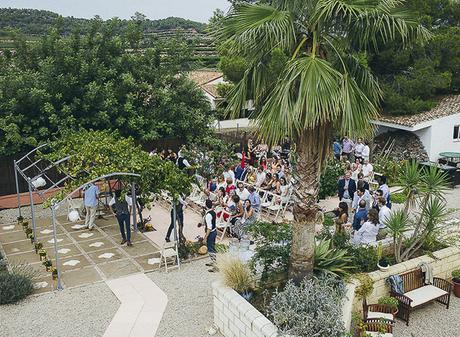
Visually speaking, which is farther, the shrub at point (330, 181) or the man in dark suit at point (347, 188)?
the shrub at point (330, 181)

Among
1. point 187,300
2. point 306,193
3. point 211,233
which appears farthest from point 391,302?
point 211,233

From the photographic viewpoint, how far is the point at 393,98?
2425 cm

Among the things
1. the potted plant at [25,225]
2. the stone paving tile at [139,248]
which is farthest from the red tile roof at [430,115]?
the potted plant at [25,225]

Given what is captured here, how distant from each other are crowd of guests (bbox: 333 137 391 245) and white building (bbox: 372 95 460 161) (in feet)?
13.4

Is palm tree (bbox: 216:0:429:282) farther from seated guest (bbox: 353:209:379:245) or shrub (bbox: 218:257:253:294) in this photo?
seated guest (bbox: 353:209:379:245)

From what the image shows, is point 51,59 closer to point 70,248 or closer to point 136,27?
point 136,27

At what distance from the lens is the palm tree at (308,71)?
723 cm

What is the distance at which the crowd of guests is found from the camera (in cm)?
1149

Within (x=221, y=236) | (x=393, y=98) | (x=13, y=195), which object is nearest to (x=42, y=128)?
(x=13, y=195)

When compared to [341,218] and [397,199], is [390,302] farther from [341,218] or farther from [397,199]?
[397,199]

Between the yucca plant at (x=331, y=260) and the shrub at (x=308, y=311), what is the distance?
0.98m

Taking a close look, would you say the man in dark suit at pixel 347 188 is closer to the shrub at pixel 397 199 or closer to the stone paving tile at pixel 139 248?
the shrub at pixel 397 199

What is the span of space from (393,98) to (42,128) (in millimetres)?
16296

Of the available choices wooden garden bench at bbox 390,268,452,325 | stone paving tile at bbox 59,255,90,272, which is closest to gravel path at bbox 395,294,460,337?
wooden garden bench at bbox 390,268,452,325
